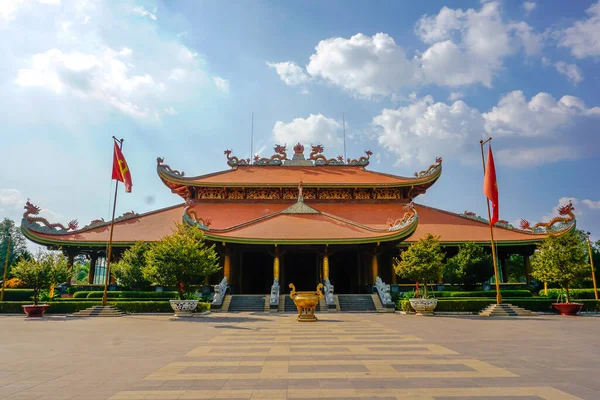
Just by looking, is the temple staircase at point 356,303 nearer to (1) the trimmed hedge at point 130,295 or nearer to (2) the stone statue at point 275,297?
(2) the stone statue at point 275,297

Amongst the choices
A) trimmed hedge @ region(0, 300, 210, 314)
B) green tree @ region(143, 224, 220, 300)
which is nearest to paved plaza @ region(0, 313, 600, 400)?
green tree @ region(143, 224, 220, 300)

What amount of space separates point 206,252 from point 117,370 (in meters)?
13.7

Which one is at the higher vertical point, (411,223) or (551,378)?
(411,223)

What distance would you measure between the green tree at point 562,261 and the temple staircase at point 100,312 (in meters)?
22.6

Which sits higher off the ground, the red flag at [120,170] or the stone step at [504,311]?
the red flag at [120,170]

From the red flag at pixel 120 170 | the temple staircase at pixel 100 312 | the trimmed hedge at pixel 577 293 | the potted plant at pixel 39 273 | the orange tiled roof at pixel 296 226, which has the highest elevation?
the red flag at pixel 120 170

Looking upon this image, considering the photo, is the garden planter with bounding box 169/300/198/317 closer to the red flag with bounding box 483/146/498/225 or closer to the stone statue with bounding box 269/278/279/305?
the stone statue with bounding box 269/278/279/305

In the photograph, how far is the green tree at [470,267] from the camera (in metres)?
24.2

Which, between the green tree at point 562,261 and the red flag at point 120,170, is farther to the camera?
the red flag at point 120,170

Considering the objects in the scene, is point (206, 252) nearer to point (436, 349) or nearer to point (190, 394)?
point (436, 349)

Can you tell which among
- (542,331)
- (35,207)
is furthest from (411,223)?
(35,207)

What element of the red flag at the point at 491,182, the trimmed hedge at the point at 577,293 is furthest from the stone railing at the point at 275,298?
the trimmed hedge at the point at 577,293

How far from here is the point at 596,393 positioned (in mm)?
5426

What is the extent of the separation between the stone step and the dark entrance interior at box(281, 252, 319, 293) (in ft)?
43.5
